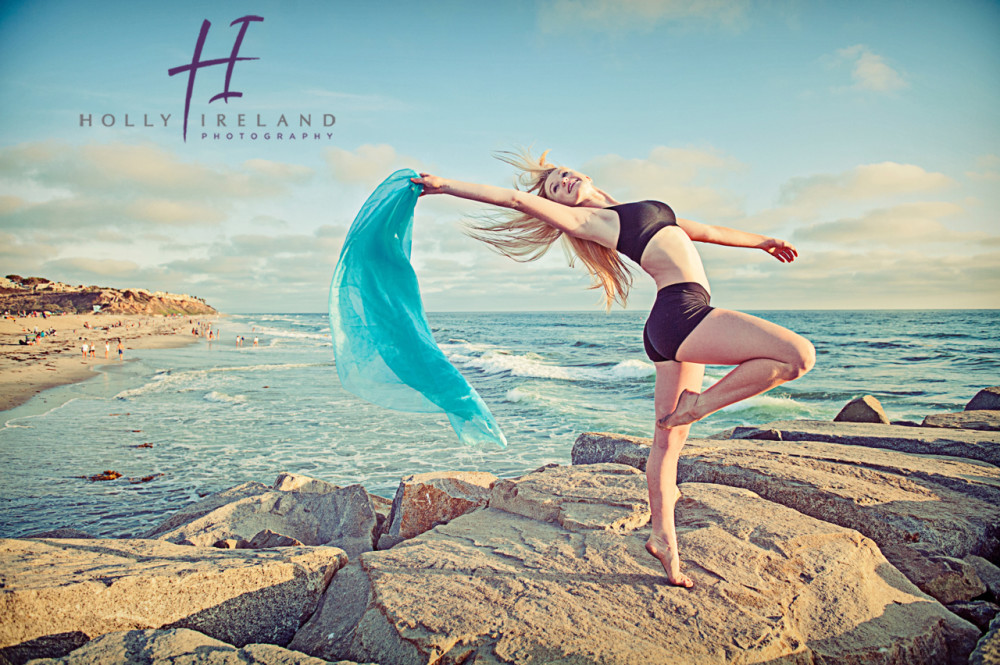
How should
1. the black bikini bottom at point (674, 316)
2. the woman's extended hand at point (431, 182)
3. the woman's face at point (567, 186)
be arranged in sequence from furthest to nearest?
the woman's face at point (567, 186) < the woman's extended hand at point (431, 182) < the black bikini bottom at point (674, 316)

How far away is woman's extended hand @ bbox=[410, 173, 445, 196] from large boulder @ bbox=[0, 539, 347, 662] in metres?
2.50

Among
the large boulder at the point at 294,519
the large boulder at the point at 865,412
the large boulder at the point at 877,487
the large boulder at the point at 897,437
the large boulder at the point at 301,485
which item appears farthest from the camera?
the large boulder at the point at 865,412

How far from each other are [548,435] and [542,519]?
283 inches

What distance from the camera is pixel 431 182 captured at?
331cm

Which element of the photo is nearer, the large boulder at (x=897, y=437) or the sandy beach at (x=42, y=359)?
the large boulder at (x=897, y=437)

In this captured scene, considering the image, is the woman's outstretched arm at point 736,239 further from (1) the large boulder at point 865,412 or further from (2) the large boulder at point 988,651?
(1) the large boulder at point 865,412

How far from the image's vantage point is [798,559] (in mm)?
3191

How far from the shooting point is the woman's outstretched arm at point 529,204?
3047 mm

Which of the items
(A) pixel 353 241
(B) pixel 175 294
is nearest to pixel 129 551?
(A) pixel 353 241

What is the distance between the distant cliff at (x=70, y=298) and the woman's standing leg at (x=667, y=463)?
82432 mm

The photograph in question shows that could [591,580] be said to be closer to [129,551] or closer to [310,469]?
[129,551]

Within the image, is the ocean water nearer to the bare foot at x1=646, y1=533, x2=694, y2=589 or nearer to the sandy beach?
the sandy beach

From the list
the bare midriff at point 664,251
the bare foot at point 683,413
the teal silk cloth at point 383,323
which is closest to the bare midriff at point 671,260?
the bare midriff at point 664,251

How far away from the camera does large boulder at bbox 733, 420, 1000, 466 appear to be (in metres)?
5.44
